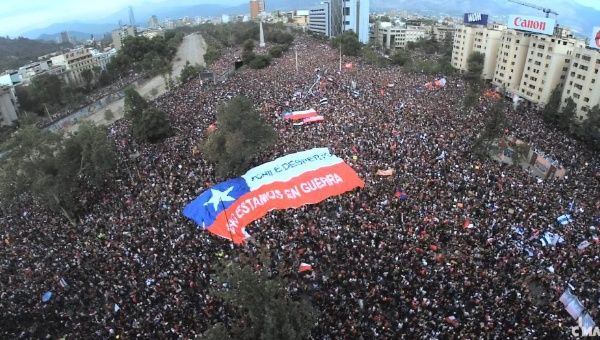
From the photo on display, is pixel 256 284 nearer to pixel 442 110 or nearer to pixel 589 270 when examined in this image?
pixel 589 270

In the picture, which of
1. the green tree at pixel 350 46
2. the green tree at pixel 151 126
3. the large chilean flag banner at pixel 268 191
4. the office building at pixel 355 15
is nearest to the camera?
the large chilean flag banner at pixel 268 191

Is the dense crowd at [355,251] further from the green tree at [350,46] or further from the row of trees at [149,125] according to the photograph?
the green tree at [350,46]

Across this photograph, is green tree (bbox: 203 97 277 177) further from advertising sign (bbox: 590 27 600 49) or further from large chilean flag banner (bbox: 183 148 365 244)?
advertising sign (bbox: 590 27 600 49)

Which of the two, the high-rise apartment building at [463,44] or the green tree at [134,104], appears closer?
the green tree at [134,104]

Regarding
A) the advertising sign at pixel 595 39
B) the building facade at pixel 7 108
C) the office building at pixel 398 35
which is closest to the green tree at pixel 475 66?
the advertising sign at pixel 595 39

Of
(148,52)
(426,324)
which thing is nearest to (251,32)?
(148,52)

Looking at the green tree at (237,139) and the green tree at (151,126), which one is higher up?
the green tree at (237,139)
